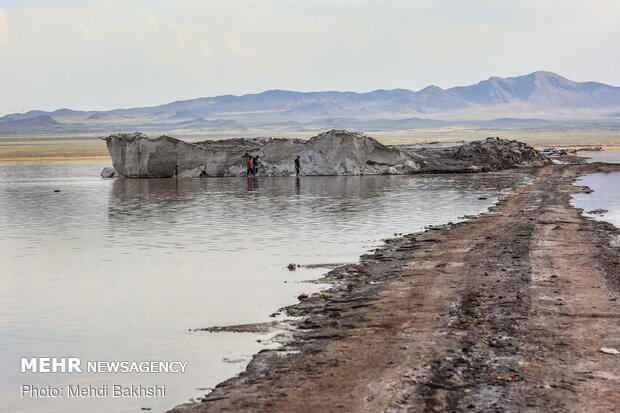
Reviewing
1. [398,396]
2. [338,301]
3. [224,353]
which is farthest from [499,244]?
[398,396]

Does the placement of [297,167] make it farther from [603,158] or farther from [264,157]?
[603,158]

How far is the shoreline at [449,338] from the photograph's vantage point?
25.2 feet

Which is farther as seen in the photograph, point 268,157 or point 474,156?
point 474,156

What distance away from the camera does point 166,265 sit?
16.5 meters

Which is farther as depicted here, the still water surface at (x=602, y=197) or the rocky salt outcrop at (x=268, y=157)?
the rocky salt outcrop at (x=268, y=157)

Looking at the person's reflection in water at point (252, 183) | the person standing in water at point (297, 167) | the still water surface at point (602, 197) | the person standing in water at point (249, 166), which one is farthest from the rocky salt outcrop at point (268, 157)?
the still water surface at point (602, 197)

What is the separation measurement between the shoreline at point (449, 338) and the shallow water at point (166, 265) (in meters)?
0.74

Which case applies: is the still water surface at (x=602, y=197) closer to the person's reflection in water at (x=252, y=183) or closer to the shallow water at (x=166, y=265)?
the shallow water at (x=166, y=265)

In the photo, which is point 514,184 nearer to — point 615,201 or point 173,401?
point 615,201

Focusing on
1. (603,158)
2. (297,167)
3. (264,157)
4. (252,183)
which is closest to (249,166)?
(264,157)

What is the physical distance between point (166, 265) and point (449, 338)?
26.4ft

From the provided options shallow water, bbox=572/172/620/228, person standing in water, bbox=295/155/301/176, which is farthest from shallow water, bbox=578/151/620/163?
person standing in water, bbox=295/155/301/176

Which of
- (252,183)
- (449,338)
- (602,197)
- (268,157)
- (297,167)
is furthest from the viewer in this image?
(268,157)

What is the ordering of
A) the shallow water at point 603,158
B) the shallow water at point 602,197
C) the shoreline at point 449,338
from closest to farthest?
the shoreline at point 449,338 → the shallow water at point 602,197 → the shallow water at point 603,158
